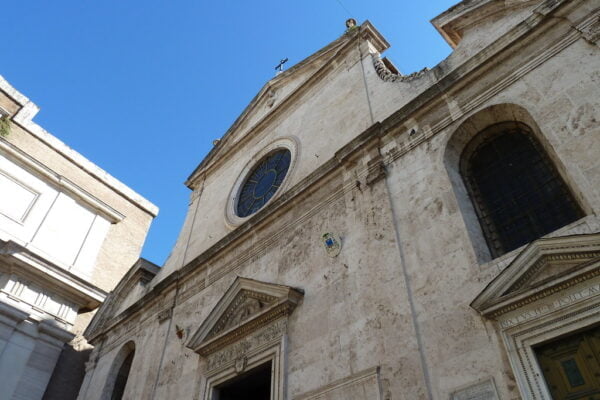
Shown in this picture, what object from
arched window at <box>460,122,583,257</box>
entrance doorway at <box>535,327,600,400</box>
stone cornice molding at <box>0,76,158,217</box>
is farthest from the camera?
stone cornice molding at <box>0,76,158,217</box>

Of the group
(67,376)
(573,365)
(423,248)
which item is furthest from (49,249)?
(573,365)

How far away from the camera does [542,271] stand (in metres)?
4.70

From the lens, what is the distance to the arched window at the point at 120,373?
10.3 m

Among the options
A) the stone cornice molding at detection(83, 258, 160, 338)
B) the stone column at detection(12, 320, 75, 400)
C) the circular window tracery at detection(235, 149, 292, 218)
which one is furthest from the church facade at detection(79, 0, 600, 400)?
the stone column at detection(12, 320, 75, 400)

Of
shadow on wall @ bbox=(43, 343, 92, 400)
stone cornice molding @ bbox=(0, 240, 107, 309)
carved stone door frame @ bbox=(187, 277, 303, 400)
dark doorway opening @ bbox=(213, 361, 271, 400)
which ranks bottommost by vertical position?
dark doorway opening @ bbox=(213, 361, 271, 400)

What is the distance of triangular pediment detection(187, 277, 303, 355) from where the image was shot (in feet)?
23.4

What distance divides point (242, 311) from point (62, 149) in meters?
12.2

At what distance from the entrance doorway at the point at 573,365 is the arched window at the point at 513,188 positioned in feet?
4.85

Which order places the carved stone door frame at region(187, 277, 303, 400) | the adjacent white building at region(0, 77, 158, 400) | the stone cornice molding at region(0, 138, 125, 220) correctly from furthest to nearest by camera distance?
1. the stone cornice molding at region(0, 138, 125, 220)
2. the adjacent white building at region(0, 77, 158, 400)
3. the carved stone door frame at region(187, 277, 303, 400)

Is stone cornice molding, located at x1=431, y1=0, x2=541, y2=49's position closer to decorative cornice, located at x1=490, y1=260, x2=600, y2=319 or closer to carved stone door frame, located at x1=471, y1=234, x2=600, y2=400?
carved stone door frame, located at x1=471, y1=234, x2=600, y2=400

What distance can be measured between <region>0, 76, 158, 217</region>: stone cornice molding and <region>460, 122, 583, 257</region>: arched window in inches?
577

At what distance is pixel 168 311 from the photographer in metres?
10.0

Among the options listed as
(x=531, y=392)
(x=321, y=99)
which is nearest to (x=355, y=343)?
(x=531, y=392)

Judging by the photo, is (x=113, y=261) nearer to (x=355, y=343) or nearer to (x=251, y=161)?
(x=251, y=161)
